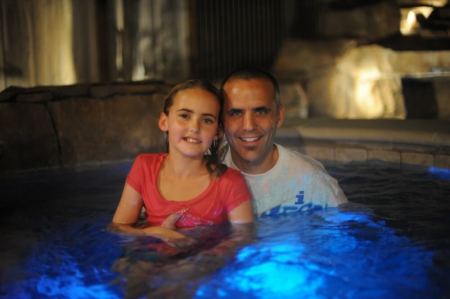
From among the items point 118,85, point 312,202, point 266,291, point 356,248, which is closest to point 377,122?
point 118,85

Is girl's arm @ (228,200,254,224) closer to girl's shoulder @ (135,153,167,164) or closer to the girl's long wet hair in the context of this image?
the girl's long wet hair

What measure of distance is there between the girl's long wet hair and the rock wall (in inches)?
120

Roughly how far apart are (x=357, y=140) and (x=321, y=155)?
404mm

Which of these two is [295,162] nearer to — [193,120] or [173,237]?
[193,120]

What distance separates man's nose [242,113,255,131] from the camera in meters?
3.09

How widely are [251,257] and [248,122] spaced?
28.6 inches

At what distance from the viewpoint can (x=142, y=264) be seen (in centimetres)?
264

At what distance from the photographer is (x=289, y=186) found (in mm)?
3303

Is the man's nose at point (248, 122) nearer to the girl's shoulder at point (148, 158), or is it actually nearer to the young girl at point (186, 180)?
the young girl at point (186, 180)

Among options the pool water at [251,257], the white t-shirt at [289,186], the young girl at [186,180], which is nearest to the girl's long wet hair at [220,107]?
the young girl at [186,180]

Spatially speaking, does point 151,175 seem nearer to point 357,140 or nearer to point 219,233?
point 219,233

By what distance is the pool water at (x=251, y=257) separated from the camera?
95.3 inches

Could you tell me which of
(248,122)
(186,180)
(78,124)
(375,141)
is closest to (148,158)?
(186,180)

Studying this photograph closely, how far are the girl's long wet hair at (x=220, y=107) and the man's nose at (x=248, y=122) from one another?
14 centimetres
